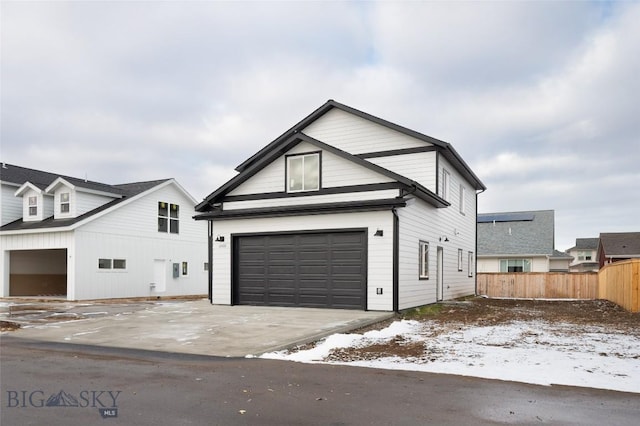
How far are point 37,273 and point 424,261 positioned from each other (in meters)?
22.6

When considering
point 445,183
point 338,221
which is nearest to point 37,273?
point 338,221

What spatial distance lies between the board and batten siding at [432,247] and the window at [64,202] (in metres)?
17.9

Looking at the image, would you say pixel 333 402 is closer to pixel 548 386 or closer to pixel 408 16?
pixel 548 386

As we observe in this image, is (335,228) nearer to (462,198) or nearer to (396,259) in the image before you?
(396,259)

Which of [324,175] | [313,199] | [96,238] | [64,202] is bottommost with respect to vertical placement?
[96,238]

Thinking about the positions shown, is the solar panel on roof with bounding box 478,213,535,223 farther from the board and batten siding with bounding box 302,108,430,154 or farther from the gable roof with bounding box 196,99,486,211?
the board and batten siding with bounding box 302,108,430,154

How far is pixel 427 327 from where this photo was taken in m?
13.0

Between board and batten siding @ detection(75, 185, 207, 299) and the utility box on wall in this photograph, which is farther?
the utility box on wall

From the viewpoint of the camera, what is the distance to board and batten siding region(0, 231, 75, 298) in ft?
78.6

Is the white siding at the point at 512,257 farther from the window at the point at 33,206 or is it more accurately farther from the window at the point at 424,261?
the window at the point at 33,206

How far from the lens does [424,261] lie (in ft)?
61.7

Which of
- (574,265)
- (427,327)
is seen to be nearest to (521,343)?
(427,327)

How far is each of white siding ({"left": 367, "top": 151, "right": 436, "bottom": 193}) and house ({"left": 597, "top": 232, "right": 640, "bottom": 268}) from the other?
94.7 ft

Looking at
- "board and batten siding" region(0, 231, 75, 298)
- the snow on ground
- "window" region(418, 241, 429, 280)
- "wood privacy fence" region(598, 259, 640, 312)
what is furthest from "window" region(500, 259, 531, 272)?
"board and batten siding" region(0, 231, 75, 298)
